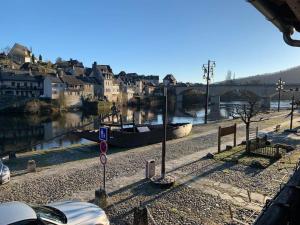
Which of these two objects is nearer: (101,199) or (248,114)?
(101,199)

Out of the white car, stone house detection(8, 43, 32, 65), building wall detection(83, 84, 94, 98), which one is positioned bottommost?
the white car

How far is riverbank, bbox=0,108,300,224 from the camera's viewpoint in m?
10.9

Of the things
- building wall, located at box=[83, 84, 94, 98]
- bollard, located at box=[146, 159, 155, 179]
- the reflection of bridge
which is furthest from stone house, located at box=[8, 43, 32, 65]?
bollard, located at box=[146, 159, 155, 179]

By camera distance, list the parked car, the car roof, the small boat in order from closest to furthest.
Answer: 1. the car roof
2. the parked car
3. the small boat

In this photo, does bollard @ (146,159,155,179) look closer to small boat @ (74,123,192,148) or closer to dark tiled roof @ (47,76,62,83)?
small boat @ (74,123,192,148)

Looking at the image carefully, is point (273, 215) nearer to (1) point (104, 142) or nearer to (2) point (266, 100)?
(1) point (104, 142)

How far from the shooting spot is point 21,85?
83625 mm

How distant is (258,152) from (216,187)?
724cm

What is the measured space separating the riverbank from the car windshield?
261 centimetres

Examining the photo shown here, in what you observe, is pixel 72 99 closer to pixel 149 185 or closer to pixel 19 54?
pixel 19 54

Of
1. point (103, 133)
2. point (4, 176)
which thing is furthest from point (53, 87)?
point (103, 133)

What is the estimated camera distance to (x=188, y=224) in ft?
32.7

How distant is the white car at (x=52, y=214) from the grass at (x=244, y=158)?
10723mm

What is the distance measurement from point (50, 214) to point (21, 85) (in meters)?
83.0
